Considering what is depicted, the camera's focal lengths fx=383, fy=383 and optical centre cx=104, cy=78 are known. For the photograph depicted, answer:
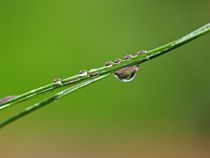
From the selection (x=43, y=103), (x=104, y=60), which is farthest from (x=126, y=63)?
(x=104, y=60)

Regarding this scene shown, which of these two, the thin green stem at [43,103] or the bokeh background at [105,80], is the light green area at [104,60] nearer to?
the bokeh background at [105,80]

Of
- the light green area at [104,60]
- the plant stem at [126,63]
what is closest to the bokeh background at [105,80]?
the light green area at [104,60]

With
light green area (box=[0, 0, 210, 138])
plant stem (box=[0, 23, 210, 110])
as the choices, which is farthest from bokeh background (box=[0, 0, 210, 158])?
plant stem (box=[0, 23, 210, 110])

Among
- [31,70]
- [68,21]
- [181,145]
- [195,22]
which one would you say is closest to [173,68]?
[195,22]

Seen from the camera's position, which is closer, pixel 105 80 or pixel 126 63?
pixel 126 63

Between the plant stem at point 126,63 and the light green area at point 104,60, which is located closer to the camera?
the plant stem at point 126,63

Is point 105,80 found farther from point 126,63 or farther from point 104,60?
point 126,63

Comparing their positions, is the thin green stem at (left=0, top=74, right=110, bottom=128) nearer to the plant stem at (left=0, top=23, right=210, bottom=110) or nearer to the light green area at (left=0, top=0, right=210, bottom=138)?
the plant stem at (left=0, top=23, right=210, bottom=110)

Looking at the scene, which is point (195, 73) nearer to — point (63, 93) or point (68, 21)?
point (68, 21)
